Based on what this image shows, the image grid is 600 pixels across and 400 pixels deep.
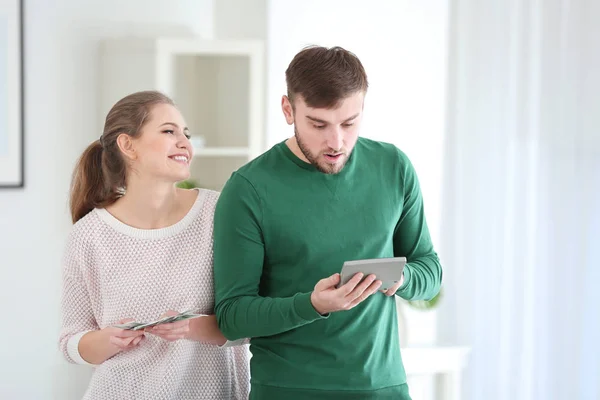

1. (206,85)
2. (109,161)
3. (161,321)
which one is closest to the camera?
(161,321)

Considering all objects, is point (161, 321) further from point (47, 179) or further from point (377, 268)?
point (47, 179)

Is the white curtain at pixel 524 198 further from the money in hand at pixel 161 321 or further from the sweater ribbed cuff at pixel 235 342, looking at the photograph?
the money in hand at pixel 161 321

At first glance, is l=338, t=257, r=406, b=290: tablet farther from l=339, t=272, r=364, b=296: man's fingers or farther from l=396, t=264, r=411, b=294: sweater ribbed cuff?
l=396, t=264, r=411, b=294: sweater ribbed cuff

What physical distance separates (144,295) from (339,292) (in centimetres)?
50

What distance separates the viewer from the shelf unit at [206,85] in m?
3.36

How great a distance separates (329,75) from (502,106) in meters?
1.61

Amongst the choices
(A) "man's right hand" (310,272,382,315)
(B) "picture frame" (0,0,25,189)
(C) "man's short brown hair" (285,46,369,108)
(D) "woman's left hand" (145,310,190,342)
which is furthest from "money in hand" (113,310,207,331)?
(B) "picture frame" (0,0,25,189)

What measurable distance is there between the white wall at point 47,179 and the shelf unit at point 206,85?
0.09m

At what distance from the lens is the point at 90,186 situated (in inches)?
74.4

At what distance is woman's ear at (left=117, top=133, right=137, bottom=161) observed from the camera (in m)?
1.82

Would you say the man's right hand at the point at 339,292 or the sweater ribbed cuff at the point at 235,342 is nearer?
the man's right hand at the point at 339,292

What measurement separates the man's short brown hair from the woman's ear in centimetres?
38

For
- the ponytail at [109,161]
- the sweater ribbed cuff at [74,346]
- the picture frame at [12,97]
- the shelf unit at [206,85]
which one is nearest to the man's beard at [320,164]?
the ponytail at [109,161]

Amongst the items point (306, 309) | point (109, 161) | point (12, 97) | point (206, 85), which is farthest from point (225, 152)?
point (306, 309)
